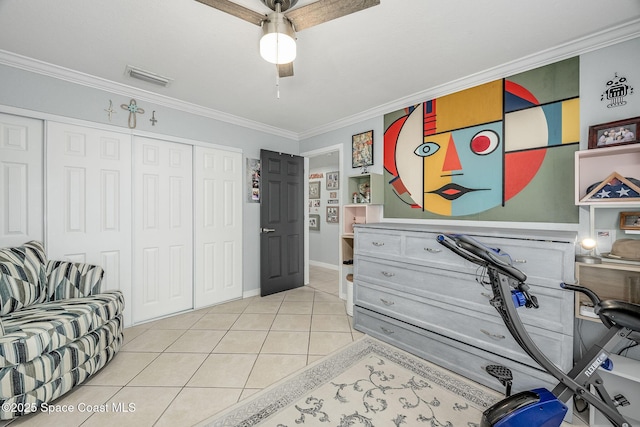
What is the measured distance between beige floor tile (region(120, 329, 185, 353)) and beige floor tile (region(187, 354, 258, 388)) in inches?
23.3

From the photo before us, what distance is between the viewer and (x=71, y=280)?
229cm

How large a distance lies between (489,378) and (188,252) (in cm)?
339

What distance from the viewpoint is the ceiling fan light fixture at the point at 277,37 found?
1457mm

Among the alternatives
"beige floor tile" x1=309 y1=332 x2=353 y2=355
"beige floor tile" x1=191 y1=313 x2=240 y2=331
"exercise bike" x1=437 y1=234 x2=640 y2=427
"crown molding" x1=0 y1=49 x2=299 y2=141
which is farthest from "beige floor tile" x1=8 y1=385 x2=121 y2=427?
"crown molding" x1=0 y1=49 x2=299 y2=141

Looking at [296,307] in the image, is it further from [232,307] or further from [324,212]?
[324,212]

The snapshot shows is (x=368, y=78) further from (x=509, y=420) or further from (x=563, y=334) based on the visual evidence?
(x=509, y=420)

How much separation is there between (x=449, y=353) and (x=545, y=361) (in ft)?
2.55

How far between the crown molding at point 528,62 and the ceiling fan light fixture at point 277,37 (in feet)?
6.25

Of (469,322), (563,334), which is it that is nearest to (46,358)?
(469,322)

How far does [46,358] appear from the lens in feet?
5.46

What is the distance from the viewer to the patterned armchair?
1.57m

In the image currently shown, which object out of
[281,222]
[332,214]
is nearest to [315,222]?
[332,214]

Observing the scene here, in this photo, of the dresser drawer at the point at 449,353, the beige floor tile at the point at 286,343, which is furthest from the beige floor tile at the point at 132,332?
A: the dresser drawer at the point at 449,353

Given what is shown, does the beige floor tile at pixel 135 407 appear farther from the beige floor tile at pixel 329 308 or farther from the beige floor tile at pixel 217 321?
the beige floor tile at pixel 329 308
